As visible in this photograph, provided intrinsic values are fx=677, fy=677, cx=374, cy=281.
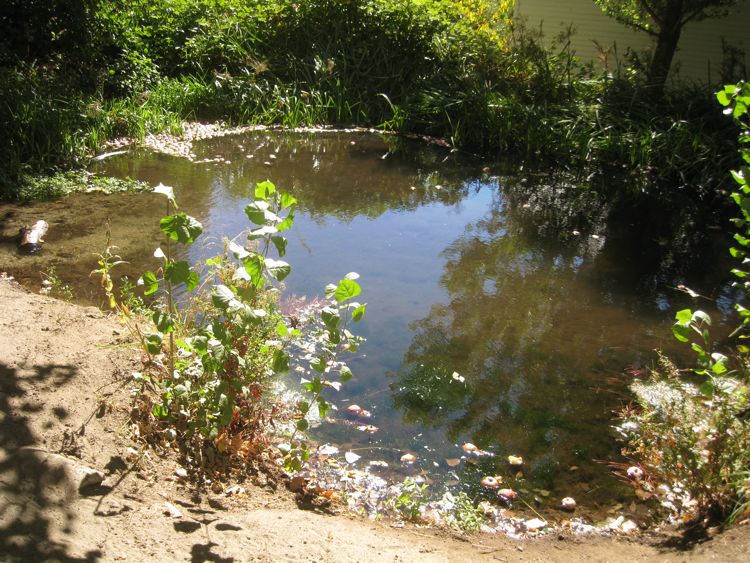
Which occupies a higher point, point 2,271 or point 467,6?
point 467,6

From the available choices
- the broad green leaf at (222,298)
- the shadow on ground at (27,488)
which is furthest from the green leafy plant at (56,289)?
the broad green leaf at (222,298)

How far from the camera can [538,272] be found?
20.5 feet

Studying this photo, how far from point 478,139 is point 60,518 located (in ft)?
26.4

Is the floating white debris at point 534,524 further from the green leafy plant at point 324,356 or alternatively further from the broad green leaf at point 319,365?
the broad green leaf at point 319,365

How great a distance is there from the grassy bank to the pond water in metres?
0.74

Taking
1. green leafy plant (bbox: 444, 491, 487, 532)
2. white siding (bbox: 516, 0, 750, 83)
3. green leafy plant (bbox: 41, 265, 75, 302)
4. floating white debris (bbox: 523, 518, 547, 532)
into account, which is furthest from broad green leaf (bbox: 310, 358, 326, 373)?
white siding (bbox: 516, 0, 750, 83)

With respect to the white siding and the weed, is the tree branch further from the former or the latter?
the weed

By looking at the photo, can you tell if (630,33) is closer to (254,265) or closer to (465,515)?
(465,515)

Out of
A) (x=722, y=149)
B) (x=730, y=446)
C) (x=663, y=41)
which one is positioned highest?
(x=663, y=41)

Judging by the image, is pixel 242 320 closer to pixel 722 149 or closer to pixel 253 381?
pixel 253 381

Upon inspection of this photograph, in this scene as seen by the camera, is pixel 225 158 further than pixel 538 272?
Yes

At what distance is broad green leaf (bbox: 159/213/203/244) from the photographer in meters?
3.00

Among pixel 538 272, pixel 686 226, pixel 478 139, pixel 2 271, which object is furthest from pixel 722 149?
pixel 2 271

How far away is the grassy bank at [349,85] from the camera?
8266 mm
